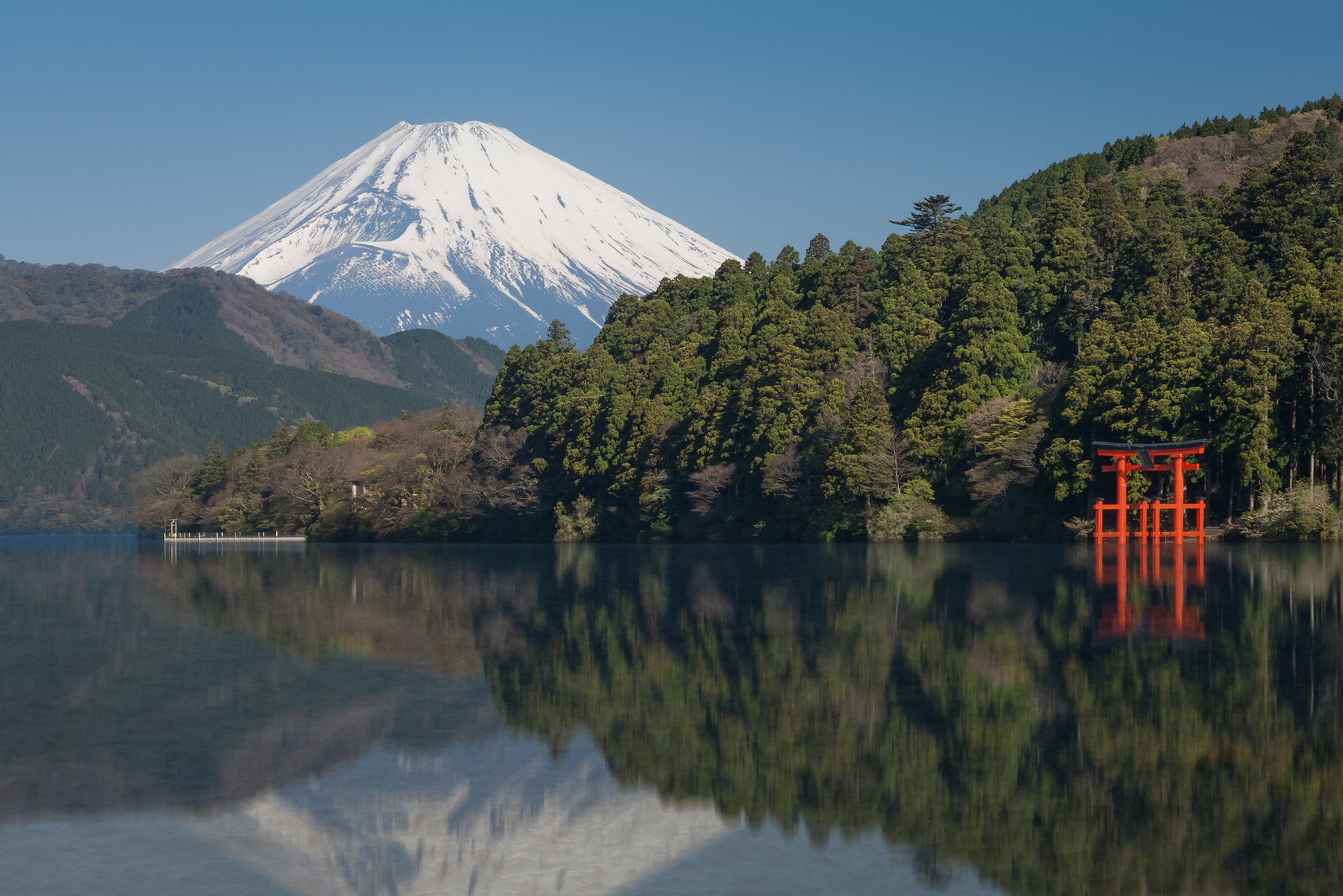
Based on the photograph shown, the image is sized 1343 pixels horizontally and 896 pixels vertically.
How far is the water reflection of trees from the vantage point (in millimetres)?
8875

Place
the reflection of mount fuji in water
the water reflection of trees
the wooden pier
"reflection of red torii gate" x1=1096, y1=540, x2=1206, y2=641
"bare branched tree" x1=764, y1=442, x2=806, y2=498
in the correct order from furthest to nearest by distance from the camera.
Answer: the wooden pier → "bare branched tree" x1=764, y1=442, x2=806, y2=498 → "reflection of red torii gate" x1=1096, y1=540, x2=1206, y2=641 → the water reflection of trees → the reflection of mount fuji in water

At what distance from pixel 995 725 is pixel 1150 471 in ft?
130

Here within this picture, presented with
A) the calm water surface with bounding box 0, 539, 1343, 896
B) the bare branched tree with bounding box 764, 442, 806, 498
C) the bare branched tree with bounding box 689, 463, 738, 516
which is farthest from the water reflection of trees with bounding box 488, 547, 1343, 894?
the bare branched tree with bounding box 689, 463, 738, 516

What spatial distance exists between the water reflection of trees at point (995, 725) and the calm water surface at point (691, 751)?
1.8 inches

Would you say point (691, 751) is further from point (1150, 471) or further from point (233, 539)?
point (233, 539)

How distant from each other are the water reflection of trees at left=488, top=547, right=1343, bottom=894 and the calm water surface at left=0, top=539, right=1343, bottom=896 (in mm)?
47

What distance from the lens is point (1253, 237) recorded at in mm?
64438

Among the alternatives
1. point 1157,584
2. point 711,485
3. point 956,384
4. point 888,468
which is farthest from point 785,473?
point 1157,584

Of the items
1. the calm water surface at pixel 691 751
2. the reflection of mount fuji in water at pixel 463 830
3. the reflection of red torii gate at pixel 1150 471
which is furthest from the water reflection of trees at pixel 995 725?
the reflection of red torii gate at pixel 1150 471

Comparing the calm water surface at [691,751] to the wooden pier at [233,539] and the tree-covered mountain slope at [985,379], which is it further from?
the wooden pier at [233,539]

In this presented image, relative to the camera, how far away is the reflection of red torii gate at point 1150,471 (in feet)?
156

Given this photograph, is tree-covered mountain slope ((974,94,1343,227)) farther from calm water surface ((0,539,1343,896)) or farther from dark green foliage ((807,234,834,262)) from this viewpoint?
calm water surface ((0,539,1343,896))

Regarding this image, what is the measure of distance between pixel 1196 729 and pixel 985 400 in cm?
4792

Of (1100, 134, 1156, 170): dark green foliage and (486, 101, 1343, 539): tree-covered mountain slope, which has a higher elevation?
(1100, 134, 1156, 170): dark green foliage
